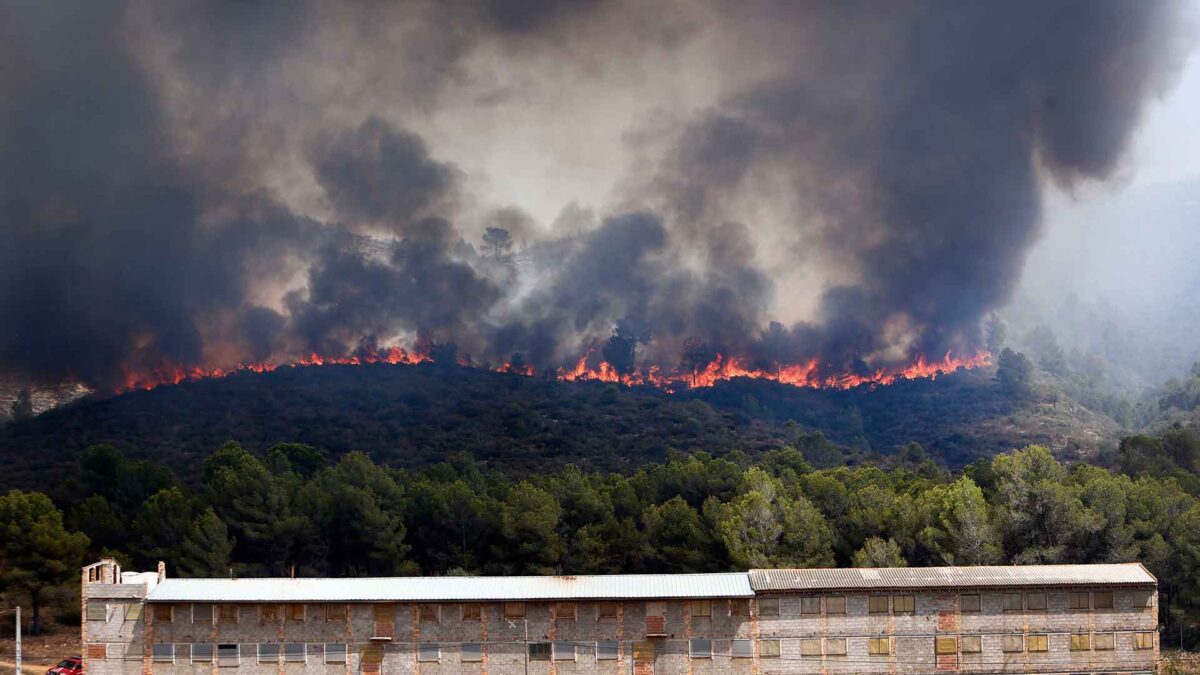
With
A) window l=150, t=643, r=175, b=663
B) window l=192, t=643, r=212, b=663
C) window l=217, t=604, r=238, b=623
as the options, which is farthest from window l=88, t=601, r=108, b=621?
window l=217, t=604, r=238, b=623

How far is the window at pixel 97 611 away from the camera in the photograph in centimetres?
6556

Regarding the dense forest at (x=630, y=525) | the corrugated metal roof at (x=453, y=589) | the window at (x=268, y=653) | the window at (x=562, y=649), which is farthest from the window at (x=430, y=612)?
the dense forest at (x=630, y=525)

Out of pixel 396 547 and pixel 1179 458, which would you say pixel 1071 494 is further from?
pixel 1179 458

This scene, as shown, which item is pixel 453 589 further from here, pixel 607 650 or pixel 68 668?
pixel 68 668

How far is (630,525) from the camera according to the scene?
342 feet

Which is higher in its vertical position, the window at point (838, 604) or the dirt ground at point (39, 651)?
the window at point (838, 604)

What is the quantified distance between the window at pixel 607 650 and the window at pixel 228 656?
16529mm

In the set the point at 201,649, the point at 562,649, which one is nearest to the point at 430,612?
the point at 562,649

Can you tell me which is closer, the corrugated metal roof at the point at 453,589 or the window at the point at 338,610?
the corrugated metal roof at the point at 453,589

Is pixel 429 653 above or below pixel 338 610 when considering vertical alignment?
below

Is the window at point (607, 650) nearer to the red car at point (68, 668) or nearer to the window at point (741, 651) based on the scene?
the window at point (741, 651)

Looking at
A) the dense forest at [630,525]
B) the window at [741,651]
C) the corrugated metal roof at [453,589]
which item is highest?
the dense forest at [630,525]

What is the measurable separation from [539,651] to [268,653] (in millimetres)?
12431

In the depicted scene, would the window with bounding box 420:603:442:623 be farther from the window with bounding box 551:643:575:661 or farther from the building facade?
the window with bounding box 551:643:575:661
